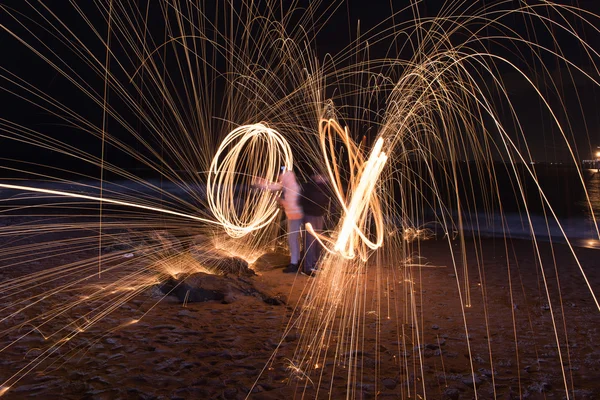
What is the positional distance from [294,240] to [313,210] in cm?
55

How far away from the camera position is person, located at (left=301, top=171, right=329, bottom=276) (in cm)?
773

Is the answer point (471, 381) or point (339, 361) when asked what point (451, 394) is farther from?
point (339, 361)

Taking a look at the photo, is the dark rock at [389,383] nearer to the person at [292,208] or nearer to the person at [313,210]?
the person at [313,210]

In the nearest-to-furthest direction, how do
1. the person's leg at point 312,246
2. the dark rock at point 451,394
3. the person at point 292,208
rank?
1. the dark rock at point 451,394
2. the person's leg at point 312,246
3. the person at point 292,208

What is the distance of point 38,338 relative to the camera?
448cm

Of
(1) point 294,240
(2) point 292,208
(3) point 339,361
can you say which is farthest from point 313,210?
(3) point 339,361

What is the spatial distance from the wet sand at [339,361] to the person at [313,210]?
1.00 m

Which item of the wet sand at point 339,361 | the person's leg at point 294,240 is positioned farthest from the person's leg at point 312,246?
the wet sand at point 339,361

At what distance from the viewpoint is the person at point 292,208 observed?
7.88 metres

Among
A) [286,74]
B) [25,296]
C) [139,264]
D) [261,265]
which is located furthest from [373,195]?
[25,296]

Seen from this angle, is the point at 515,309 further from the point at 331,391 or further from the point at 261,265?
the point at 261,265

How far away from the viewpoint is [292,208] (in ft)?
26.0

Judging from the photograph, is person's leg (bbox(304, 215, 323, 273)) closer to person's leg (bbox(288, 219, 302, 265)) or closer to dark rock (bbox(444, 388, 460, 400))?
person's leg (bbox(288, 219, 302, 265))

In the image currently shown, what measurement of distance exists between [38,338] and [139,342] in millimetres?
902
